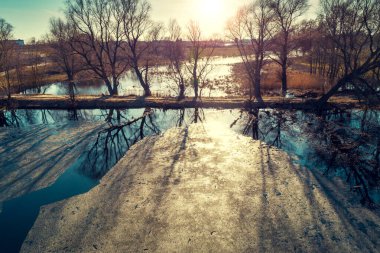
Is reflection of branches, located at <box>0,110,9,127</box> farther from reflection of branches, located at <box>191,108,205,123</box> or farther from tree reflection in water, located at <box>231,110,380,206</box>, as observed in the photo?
tree reflection in water, located at <box>231,110,380,206</box>

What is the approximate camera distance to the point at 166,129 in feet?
66.4

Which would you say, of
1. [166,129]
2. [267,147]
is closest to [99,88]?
[166,129]

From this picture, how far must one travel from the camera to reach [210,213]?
9.98 metres

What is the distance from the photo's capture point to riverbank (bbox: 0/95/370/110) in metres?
25.2

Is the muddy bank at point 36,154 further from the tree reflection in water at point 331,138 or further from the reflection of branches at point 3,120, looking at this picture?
the tree reflection in water at point 331,138

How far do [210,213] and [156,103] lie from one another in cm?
1880

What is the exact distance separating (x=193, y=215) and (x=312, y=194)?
4.52 m

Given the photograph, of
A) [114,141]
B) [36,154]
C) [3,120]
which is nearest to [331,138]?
[114,141]

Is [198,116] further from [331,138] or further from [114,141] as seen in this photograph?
[331,138]

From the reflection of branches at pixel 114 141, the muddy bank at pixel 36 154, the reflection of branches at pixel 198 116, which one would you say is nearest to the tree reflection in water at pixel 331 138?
the reflection of branches at pixel 198 116

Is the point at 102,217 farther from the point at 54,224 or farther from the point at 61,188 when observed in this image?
the point at 61,188

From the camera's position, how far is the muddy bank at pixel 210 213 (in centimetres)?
854

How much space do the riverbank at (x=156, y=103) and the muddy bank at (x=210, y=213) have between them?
12.2 meters

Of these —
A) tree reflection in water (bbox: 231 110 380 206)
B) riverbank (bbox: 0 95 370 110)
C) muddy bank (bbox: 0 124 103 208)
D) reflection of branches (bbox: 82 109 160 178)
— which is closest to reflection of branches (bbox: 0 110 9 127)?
riverbank (bbox: 0 95 370 110)
